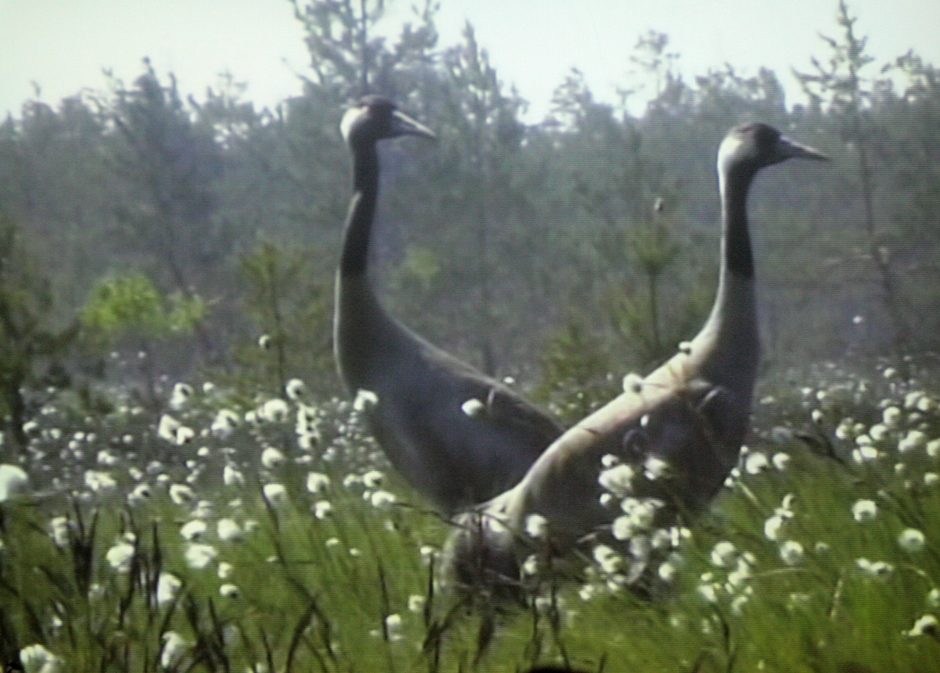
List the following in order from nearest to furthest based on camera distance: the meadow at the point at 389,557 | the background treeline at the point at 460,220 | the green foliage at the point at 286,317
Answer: the meadow at the point at 389,557 → the background treeline at the point at 460,220 → the green foliage at the point at 286,317

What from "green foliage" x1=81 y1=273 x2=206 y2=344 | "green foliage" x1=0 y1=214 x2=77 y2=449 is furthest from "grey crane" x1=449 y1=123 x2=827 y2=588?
"green foliage" x1=0 y1=214 x2=77 y2=449

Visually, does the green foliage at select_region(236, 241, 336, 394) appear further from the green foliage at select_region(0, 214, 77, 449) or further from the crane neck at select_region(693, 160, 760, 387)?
the crane neck at select_region(693, 160, 760, 387)

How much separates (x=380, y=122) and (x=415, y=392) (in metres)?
0.55

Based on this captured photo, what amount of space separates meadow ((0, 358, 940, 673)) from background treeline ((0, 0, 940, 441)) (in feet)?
0.41

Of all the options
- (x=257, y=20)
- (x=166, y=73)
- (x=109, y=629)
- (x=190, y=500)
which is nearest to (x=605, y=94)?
(x=257, y=20)

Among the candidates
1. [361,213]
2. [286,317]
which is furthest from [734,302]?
[286,317]

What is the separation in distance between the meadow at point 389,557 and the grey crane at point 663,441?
0.05 m

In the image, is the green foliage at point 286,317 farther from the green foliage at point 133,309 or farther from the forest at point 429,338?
the green foliage at point 133,309

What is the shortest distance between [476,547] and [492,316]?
472mm

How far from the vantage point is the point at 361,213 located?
2.71 m

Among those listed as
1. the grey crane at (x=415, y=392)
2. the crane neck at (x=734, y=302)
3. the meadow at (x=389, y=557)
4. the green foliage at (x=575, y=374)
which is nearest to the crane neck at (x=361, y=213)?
the grey crane at (x=415, y=392)

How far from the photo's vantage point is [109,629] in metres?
2.54

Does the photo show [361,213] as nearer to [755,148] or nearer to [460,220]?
[460,220]

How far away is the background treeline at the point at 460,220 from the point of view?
2.63 meters
